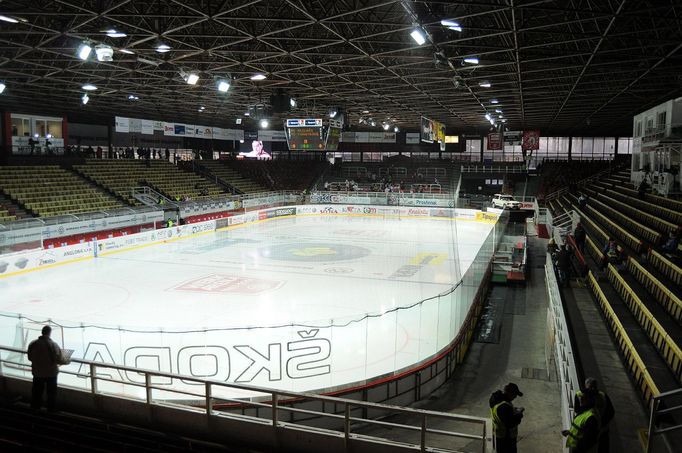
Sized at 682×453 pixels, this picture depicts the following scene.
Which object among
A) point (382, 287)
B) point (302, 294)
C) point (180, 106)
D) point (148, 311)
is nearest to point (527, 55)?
point (382, 287)

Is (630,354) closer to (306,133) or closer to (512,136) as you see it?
(306,133)

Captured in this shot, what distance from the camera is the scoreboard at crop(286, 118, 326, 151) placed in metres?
28.4

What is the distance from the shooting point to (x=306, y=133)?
1134 inches

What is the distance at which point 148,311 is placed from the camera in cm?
1372

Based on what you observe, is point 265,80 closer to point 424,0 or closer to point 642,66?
point 424,0

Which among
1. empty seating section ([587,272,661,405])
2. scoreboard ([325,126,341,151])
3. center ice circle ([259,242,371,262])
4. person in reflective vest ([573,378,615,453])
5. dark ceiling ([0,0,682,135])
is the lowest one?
center ice circle ([259,242,371,262])

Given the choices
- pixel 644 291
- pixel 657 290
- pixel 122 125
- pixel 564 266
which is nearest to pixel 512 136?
pixel 122 125

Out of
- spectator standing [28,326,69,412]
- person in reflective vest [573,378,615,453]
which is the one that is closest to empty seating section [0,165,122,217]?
spectator standing [28,326,69,412]

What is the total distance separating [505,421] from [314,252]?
59.1 ft

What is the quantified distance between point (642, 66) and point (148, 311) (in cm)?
1861

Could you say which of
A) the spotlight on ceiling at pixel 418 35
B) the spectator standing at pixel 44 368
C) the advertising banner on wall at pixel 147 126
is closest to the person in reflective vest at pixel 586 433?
the spectator standing at pixel 44 368

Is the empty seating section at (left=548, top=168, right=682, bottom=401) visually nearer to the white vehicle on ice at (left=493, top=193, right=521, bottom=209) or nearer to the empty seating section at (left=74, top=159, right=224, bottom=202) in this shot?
the white vehicle on ice at (left=493, top=193, right=521, bottom=209)

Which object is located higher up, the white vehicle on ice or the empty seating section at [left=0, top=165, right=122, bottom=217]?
the empty seating section at [left=0, top=165, right=122, bottom=217]

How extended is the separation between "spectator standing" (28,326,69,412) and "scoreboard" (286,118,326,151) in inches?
903
